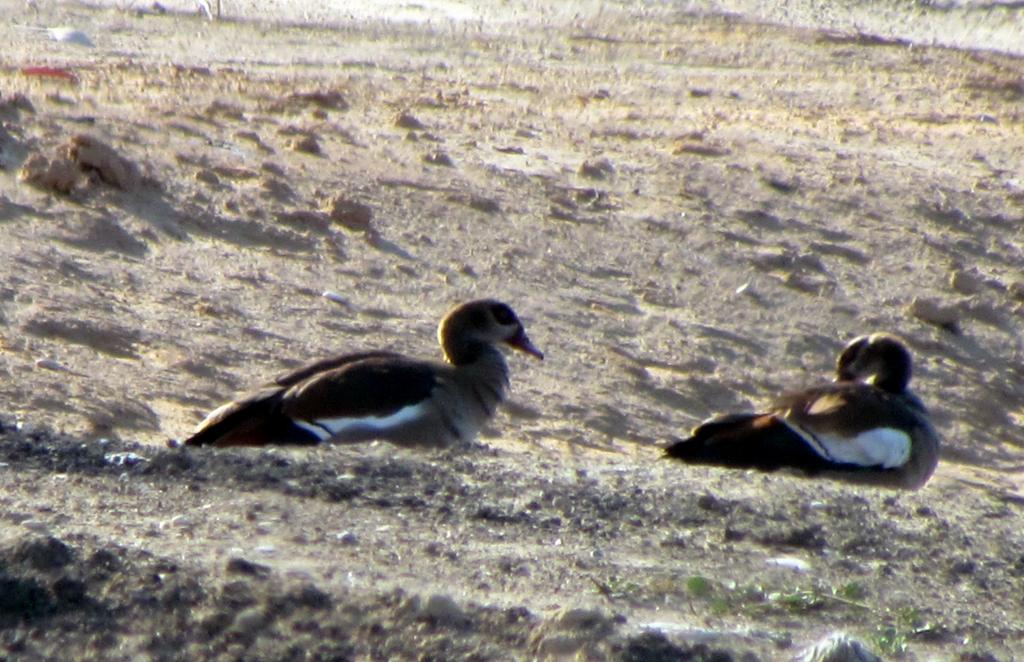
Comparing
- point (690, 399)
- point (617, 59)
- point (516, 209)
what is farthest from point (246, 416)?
point (617, 59)

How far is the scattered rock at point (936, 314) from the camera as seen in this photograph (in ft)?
39.4

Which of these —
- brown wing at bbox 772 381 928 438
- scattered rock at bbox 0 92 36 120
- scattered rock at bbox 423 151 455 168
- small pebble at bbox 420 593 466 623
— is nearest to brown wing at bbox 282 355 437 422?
brown wing at bbox 772 381 928 438

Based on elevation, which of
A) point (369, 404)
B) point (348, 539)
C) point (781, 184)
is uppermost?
point (348, 539)

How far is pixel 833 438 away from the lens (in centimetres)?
866

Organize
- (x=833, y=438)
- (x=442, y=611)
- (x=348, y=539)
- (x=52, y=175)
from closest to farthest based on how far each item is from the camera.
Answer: (x=442, y=611)
(x=348, y=539)
(x=833, y=438)
(x=52, y=175)

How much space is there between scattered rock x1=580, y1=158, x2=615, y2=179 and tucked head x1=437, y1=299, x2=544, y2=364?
11.5 ft

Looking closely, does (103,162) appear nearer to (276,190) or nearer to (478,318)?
(276,190)

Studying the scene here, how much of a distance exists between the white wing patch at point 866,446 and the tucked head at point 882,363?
3.02 ft

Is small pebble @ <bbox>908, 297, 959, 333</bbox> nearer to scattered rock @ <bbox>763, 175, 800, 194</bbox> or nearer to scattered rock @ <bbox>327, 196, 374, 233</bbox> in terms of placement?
scattered rock @ <bbox>763, 175, 800, 194</bbox>

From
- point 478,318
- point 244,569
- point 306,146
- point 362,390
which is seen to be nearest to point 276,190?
point 306,146

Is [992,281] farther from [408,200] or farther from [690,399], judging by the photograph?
[408,200]

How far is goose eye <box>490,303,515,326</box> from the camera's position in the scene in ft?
32.4

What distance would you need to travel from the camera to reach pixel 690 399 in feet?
34.6

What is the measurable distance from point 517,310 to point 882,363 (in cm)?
238
